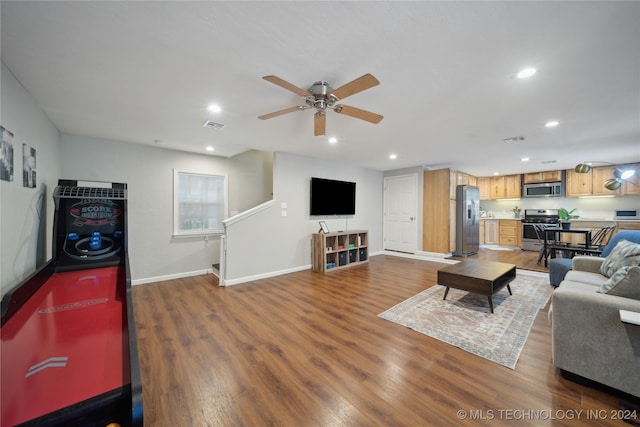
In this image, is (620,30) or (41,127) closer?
(620,30)

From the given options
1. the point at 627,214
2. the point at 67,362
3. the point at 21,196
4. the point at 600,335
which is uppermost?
the point at 21,196

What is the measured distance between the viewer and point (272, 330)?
102 inches

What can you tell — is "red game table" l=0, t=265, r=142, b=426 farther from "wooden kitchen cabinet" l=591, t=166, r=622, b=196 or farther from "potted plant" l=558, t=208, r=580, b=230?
"wooden kitchen cabinet" l=591, t=166, r=622, b=196

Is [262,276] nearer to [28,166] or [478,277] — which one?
Result: [28,166]

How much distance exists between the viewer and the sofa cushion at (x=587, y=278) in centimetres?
249

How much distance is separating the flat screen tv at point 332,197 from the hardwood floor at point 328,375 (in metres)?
2.56

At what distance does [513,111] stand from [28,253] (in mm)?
5033

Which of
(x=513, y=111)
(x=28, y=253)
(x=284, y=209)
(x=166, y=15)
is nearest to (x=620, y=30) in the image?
(x=513, y=111)

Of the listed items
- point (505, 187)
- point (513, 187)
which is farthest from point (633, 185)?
point (505, 187)

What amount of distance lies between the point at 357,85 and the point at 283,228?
3.45m

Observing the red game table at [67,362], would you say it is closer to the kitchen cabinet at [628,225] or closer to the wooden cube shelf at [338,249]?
the wooden cube shelf at [338,249]

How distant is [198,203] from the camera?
15.7 feet

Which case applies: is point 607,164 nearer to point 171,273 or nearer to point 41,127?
point 171,273

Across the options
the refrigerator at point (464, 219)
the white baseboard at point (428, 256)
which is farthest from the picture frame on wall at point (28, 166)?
the refrigerator at point (464, 219)
